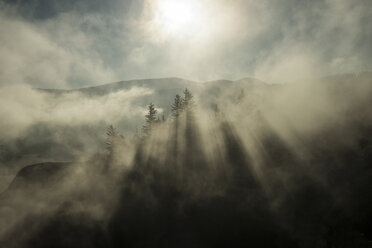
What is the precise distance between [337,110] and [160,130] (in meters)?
33.0

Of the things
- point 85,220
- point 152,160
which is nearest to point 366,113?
point 152,160

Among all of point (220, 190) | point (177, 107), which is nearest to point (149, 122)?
point (177, 107)

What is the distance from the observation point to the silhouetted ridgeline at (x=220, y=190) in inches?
995

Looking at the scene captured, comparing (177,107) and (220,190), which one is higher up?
(177,107)

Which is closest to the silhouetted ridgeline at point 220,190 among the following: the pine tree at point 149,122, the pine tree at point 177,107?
the pine tree at point 149,122

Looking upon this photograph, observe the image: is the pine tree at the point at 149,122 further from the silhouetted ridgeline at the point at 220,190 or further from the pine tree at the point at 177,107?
the silhouetted ridgeline at the point at 220,190

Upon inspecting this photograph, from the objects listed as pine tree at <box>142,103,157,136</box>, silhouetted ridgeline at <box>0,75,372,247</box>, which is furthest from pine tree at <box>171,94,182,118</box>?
silhouetted ridgeline at <box>0,75,372,247</box>

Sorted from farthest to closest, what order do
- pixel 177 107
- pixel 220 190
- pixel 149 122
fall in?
pixel 177 107
pixel 149 122
pixel 220 190

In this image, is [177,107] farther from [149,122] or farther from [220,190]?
[220,190]

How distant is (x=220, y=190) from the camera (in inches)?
1212

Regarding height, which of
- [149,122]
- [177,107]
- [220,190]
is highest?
[177,107]

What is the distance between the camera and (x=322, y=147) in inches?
1257

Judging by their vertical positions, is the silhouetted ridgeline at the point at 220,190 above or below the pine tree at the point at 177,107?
below

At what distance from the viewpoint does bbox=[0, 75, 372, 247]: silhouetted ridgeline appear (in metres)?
25.3
